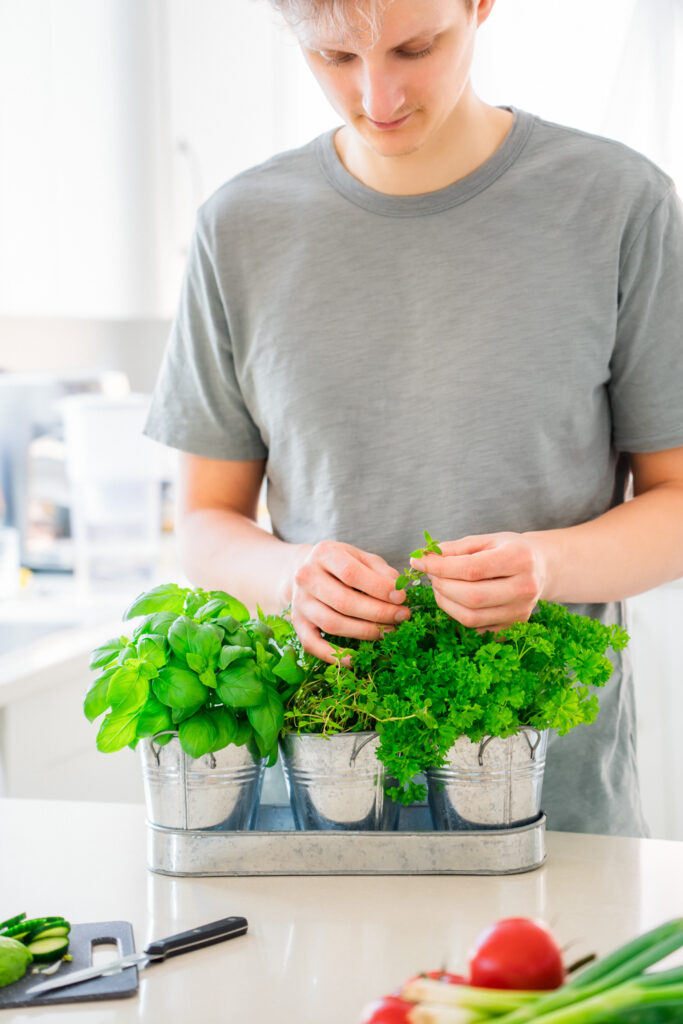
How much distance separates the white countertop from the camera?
718 millimetres

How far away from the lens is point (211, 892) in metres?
0.89

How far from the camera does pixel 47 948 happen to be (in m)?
0.77

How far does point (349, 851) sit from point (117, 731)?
0.73 feet

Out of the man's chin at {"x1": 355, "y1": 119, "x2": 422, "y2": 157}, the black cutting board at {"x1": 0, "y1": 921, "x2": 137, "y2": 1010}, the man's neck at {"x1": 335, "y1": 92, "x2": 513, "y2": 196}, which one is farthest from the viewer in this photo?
the man's neck at {"x1": 335, "y1": 92, "x2": 513, "y2": 196}

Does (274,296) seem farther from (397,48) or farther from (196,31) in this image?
(196,31)

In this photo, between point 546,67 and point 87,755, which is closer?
point 87,755

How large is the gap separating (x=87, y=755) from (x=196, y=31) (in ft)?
6.22

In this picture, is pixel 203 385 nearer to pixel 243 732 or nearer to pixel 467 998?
pixel 243 732

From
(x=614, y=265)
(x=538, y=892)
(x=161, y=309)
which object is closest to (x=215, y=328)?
(x=614, y=265)

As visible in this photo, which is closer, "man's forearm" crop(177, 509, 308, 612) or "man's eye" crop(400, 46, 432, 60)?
"man's eye" crop(400, 46, 432, 60)

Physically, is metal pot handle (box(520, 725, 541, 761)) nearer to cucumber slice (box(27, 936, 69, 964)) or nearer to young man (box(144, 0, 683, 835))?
young man (box(144, 0, 683, 835))

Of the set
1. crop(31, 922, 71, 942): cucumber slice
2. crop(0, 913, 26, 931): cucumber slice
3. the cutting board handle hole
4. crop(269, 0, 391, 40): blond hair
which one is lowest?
the cutting board handle hole

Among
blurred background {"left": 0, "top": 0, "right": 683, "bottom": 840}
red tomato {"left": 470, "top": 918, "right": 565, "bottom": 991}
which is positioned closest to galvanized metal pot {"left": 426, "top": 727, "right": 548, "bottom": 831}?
red tomato {"left": 470, "top": 918, "right": 565, "bottom": 991}

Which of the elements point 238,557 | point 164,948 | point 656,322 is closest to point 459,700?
point 164,948
